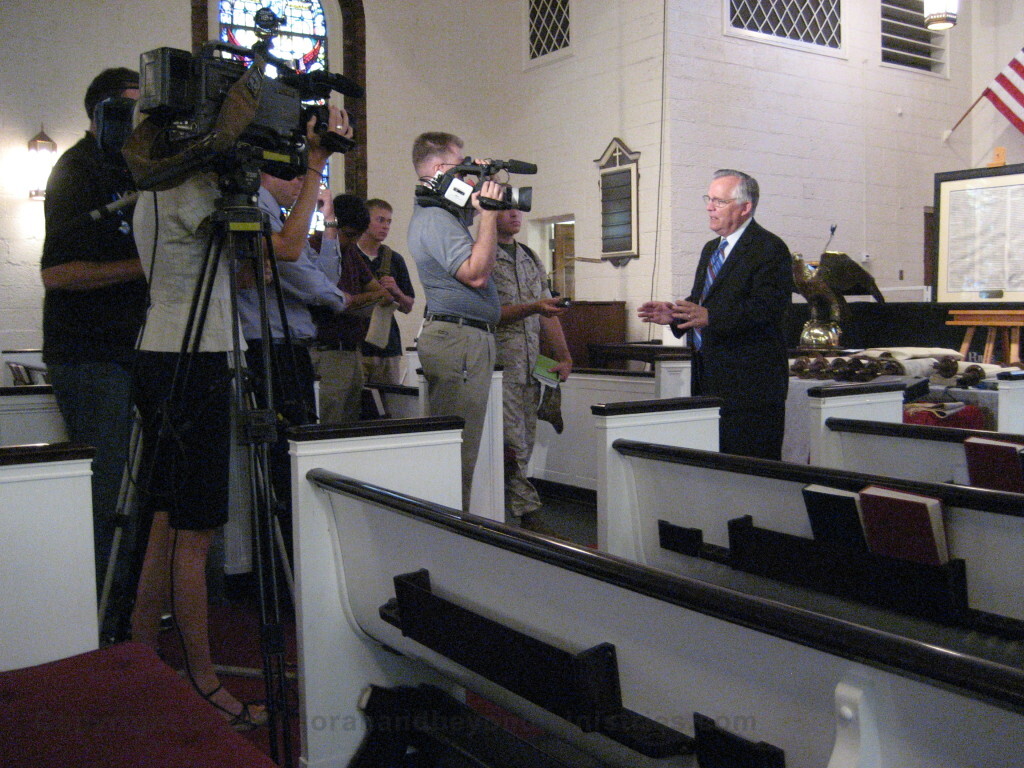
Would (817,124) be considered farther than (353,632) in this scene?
Yes

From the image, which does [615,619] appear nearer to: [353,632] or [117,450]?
[353,632]

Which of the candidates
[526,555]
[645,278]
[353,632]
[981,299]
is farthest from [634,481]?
[645,278]

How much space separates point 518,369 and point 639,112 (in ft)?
13.8

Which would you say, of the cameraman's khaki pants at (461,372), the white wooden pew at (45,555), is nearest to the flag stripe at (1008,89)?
the cameraman's khaki pants at (461,372)

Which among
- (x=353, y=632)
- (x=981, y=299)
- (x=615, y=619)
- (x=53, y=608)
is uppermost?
(x=981, y=299)

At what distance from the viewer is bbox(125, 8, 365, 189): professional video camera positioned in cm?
181

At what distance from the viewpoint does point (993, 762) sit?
0.88m

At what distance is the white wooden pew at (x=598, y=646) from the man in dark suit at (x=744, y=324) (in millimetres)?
1168

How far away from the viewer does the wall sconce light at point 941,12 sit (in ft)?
23.5

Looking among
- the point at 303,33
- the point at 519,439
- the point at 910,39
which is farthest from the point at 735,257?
the point at 910,39

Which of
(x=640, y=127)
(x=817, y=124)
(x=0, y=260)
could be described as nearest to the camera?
(x=0, y=260)

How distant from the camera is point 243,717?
6.79 ft

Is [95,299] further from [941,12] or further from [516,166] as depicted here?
[941,12]

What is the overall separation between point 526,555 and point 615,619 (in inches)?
6.0
